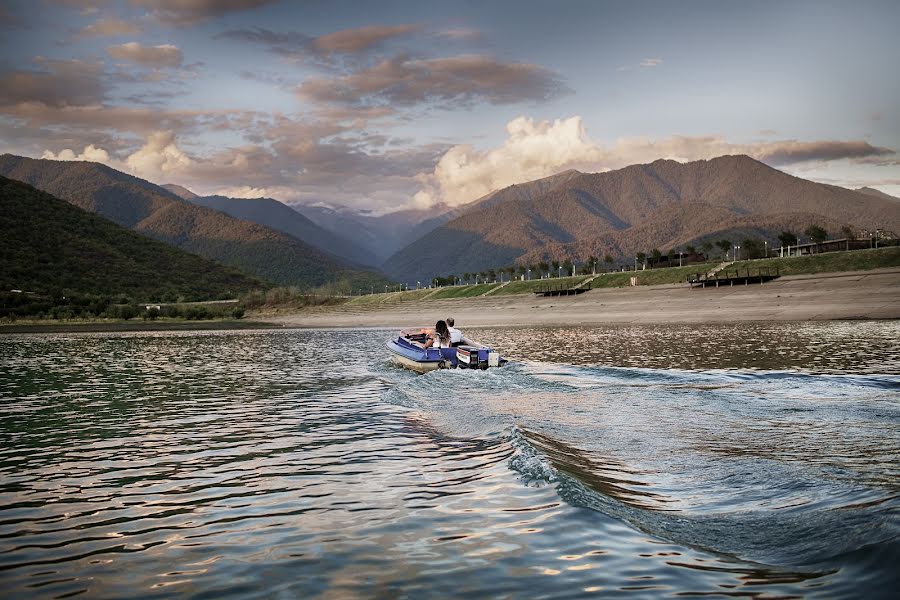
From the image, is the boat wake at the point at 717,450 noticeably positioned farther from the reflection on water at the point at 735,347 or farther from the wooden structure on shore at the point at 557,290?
the wooden structure on shore at the point at 557,290

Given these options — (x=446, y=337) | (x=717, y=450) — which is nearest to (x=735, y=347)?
(x=446, y=337)

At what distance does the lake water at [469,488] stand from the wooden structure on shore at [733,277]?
51.7 metres

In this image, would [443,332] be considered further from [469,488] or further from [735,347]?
[469,488]

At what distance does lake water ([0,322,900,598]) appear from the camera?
24.4ft

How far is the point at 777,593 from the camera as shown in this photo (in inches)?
263

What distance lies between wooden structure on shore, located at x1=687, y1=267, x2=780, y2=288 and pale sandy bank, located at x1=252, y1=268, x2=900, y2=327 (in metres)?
2.16

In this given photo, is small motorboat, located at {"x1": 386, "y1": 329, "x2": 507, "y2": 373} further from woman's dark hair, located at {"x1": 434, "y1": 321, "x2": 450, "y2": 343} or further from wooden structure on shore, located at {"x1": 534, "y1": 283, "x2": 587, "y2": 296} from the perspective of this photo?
wooden structure on shore, located at {"x1": 534, "y1": 283, "x2": 587, "y2": 296}

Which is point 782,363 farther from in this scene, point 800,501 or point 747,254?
point 747,254

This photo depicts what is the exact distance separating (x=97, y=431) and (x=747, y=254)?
100 metres

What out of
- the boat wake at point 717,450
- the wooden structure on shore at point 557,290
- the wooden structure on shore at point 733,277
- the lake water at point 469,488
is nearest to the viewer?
the lake water at point 469,488

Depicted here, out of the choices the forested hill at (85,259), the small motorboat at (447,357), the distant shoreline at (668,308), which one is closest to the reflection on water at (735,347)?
the small motorboat at (447,357)

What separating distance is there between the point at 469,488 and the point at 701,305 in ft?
201

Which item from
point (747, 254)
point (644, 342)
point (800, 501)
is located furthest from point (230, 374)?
point (747, 254)

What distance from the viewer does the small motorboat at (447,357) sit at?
2903 cm
